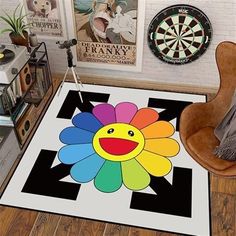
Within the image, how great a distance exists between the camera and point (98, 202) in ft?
8.09

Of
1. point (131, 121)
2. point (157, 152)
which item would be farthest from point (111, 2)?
point (157, 152)

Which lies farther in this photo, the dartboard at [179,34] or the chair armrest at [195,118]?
the dartboard at [179,34]

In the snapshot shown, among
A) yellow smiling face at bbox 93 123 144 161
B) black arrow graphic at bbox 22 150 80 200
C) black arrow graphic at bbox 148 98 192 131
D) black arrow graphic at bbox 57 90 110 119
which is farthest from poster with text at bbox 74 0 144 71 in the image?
black arrow graphic at bbox 22 150 80 200

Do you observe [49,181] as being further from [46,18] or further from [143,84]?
[46,18]

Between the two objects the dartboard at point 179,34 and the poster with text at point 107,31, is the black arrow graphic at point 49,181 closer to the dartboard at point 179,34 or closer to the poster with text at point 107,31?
the poster with text at point 107,31

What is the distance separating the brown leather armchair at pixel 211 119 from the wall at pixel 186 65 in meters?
0.68

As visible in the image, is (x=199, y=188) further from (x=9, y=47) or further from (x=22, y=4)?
(x=22, y=4)

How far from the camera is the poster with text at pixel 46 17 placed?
313 cm

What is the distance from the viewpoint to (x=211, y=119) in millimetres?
2562

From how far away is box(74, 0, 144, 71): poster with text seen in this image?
3033 mm

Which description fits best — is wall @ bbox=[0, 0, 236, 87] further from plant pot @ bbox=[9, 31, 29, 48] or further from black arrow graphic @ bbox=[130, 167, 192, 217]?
black arrow graphic @ bbox=[130, 167, 192, 217]

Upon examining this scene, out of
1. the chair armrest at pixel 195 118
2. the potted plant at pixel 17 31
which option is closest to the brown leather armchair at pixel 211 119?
the chair armrest at pixel 195 118

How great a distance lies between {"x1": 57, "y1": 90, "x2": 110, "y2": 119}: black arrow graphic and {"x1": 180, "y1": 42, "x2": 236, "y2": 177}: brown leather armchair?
1.15 m

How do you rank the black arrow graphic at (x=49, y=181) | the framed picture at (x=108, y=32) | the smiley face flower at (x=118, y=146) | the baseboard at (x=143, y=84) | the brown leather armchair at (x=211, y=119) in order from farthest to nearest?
the baseboard at (x=143, y=84)
the framed picture at (x=108, y=32)
the smiley face flower at (x=118, y=146)
the black arrow graphic at (x=49, y=181)
the brown leather armchair at (x=211, y=119)
